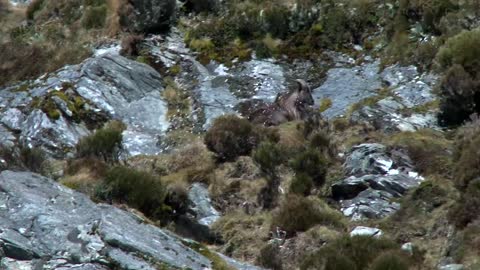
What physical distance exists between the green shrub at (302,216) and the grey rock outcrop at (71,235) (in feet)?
8.15

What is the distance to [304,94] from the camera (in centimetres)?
1781

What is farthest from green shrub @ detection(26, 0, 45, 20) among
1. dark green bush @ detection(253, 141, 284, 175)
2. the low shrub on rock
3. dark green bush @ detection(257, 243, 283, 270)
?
dark green bush @ detection(257, 243, 283, 270)

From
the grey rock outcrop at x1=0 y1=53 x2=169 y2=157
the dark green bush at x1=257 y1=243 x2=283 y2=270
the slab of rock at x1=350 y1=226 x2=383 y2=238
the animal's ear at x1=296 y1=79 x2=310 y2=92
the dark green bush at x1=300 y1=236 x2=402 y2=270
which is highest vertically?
the dark green bush at x1=300 y1=236 x2=402 y2=270

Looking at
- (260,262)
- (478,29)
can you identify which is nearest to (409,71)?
(478,29)

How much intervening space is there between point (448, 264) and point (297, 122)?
643cm

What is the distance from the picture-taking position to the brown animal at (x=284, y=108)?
1722 cm

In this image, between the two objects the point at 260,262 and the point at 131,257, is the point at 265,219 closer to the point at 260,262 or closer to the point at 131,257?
the point at 260,262

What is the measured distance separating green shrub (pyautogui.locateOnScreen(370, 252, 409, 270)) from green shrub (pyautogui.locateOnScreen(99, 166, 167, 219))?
154 inches

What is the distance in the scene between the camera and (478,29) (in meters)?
17.2

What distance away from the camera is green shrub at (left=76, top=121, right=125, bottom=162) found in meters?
16.0

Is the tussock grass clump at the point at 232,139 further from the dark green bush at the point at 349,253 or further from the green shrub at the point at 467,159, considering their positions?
the dark green bush at the point at 349,253

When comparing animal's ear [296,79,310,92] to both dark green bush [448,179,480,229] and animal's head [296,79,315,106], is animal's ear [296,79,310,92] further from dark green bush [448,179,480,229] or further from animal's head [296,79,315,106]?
dark green bush [448,179,480,229]

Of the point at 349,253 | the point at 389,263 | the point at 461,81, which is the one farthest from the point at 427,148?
the point at 389,263

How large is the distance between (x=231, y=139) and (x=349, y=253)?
17.0 ft
